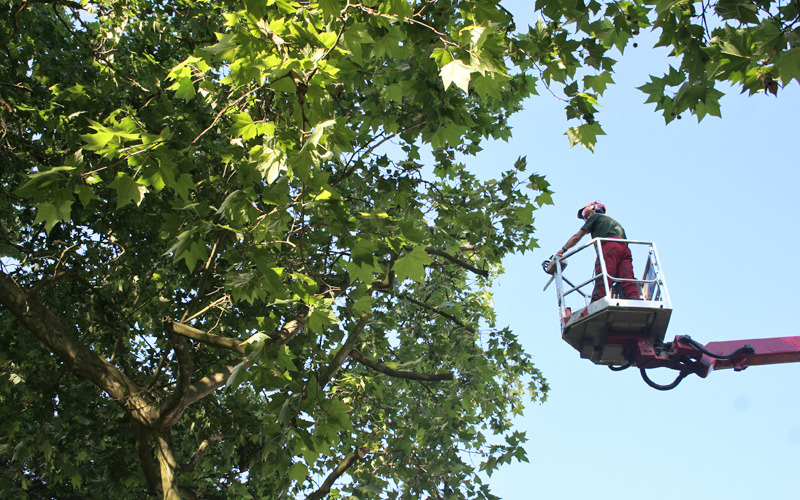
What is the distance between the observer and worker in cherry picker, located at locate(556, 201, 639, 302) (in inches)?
399

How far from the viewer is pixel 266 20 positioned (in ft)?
11.3

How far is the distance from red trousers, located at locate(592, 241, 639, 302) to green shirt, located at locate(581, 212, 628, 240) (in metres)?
0.25

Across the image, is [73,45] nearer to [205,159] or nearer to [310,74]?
[205,159]

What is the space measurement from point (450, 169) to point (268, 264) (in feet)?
12.3

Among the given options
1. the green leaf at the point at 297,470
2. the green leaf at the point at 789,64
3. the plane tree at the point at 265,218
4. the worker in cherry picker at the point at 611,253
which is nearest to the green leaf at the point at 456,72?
the plane tree at the point at 265,218

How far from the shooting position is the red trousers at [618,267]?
10109 millimetres

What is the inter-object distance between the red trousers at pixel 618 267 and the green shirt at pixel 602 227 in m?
0.25

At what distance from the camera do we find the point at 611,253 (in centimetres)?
1014

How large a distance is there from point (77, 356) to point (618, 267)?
7.82m

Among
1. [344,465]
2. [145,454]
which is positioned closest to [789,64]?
[145,454]

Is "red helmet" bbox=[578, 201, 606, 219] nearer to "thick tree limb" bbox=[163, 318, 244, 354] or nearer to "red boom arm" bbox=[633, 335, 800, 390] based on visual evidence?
"red boom arm" bbox=[633, 335, 800, 390]

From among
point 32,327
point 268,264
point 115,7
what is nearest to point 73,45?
point 115,7

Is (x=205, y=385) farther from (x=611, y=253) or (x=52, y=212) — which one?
(x=611, y=253)

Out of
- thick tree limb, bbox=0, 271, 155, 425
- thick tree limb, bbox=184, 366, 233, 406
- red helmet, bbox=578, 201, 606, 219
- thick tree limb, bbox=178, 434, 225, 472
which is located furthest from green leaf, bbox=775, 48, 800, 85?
red helmet, bbox=578, 201, 606, 219
